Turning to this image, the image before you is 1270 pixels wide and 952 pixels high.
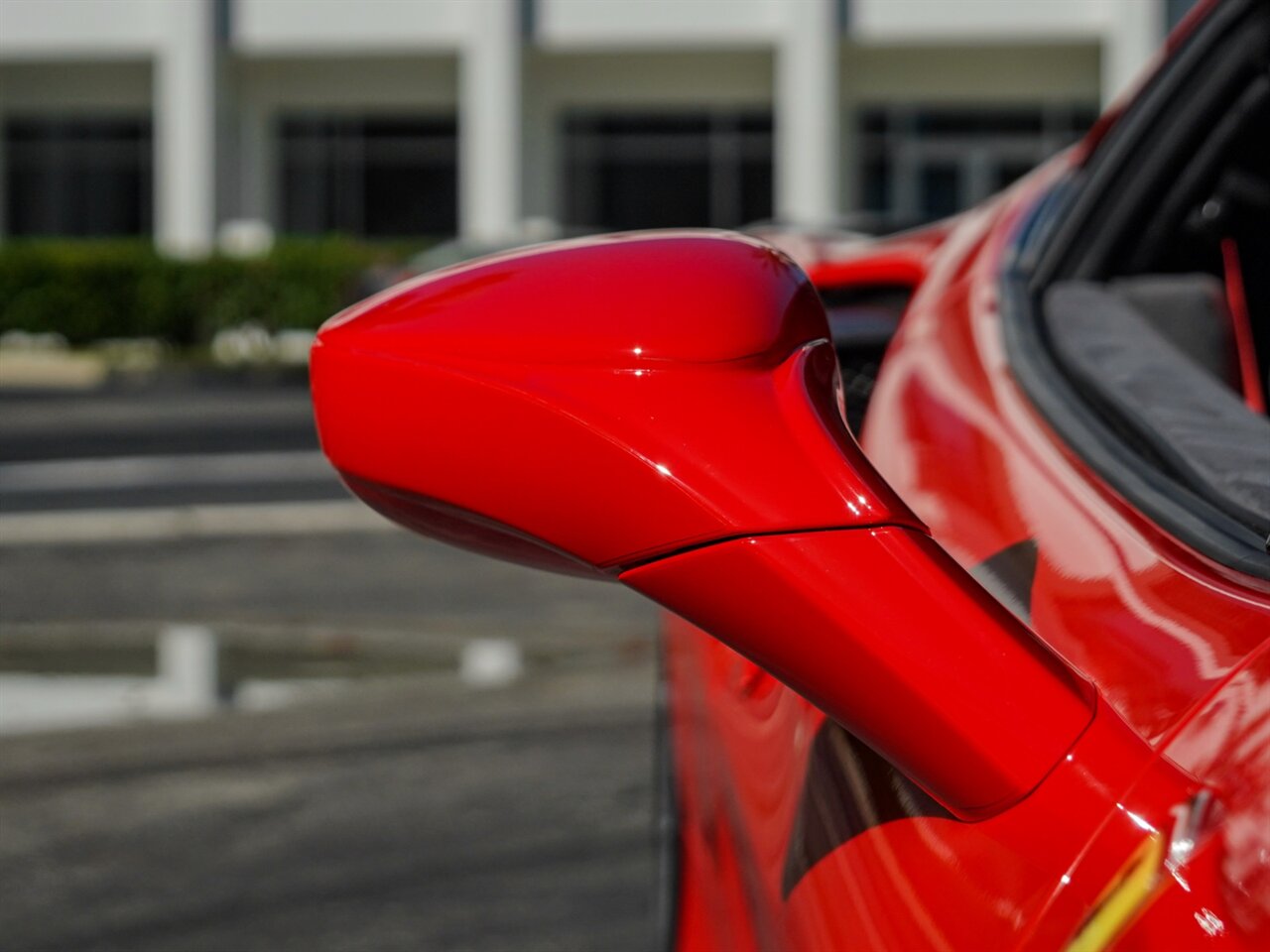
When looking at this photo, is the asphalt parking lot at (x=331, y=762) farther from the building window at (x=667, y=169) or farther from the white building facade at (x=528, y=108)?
the building window at (x=667, y=169)

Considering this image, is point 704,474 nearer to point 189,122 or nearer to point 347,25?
point 347,25

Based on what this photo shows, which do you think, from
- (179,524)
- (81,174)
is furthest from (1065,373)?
(81,174)

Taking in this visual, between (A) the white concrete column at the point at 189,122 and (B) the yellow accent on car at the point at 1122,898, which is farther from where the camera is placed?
(A) the white concrete column at the point at 189,122

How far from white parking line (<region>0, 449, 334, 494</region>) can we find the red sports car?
9972 millimetres

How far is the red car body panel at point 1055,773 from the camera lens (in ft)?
2.84

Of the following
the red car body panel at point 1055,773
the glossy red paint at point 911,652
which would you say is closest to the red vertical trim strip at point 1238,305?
the red car body panel at point 1055,773

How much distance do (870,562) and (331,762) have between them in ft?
12.8

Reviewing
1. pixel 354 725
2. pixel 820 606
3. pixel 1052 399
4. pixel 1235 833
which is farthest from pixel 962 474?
pixel 354 725

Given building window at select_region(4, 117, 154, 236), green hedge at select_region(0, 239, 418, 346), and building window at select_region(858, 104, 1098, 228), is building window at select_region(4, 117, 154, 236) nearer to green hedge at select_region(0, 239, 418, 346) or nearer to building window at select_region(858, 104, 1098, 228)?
green hedge at select_region(0, 239, 418, 346)

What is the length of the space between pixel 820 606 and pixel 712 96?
2630cm

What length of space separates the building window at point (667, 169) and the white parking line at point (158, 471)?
14.9 metres

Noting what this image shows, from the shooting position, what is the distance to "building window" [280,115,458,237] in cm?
2734

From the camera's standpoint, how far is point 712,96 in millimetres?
26625

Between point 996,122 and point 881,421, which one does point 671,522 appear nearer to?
point 881,421
